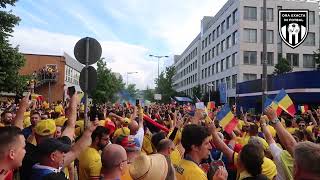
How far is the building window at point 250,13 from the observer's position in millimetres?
61594

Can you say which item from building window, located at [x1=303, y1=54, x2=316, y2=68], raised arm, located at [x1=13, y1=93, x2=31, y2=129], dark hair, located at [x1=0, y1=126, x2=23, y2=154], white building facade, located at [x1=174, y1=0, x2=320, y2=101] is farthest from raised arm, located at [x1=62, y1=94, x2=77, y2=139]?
building window, located at [x1=303, y1=54, x2=316, y2=68]

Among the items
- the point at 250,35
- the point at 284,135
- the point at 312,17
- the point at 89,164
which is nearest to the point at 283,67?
the point at 250,35

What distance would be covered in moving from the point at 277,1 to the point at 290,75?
2769 cm

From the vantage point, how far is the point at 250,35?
202ft

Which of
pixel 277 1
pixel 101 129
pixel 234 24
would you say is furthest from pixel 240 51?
pixel 101 129

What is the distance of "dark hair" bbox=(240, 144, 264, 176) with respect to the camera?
4.31 metres

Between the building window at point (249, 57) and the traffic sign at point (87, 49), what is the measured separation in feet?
179

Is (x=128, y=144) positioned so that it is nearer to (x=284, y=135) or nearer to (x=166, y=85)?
(x=284, y=135)

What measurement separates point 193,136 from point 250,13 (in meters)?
60.1

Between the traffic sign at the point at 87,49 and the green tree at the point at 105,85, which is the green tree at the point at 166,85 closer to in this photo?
the green tree at the point at 105,85

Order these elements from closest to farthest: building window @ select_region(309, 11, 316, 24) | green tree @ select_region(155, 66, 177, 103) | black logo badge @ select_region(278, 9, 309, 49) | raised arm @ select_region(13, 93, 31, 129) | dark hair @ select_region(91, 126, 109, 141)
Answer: raised arm @ select_region(13, 93, 31, 129) → dark hair @ select_region(91, 126, 109, 141) → black logo badge @ select_region(278, 9, 309, 49) → building window @ select_region(309, 11, 316, 24) → green tree @ select_region(155, 66, 177, 103)

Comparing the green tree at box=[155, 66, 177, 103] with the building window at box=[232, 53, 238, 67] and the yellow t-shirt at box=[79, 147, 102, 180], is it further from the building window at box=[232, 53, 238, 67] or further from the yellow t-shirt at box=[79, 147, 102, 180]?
the yellow t-shirt at box=[79, 147, 102, 180]

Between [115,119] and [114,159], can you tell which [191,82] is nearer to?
[115,119]

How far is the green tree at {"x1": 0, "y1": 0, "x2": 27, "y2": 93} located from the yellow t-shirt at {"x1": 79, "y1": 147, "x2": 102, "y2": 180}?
20.2 meters
